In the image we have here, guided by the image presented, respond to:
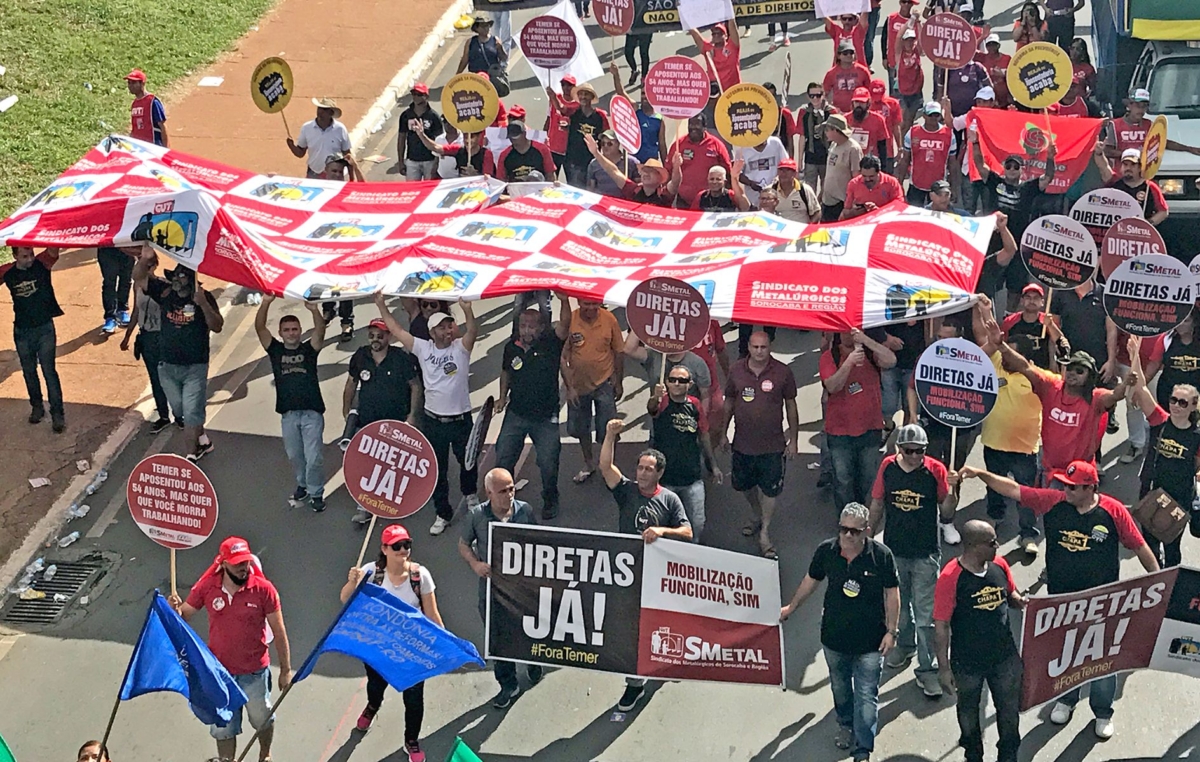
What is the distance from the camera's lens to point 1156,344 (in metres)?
11.5

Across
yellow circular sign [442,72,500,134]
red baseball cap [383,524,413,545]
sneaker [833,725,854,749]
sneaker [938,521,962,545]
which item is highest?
yellow circular sign [442,72,500,134]

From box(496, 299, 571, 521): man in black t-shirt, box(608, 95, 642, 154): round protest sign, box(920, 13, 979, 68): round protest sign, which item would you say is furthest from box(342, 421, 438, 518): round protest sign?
box(920, 13, 979, 68): round protest sign

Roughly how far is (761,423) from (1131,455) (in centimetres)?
366

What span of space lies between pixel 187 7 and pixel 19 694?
632 inches

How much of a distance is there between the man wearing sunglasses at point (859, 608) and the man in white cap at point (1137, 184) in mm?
6536

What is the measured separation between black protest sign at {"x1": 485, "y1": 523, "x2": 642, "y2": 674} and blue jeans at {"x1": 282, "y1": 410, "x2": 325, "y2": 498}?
3198mm

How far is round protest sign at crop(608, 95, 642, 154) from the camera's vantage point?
1544cm

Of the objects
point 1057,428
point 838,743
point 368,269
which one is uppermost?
point 368,269

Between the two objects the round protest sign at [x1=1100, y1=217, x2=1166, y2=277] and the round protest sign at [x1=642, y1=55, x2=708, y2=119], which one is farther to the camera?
the round protest sign at [x1=642, y1=55, x2=708, y2=119]

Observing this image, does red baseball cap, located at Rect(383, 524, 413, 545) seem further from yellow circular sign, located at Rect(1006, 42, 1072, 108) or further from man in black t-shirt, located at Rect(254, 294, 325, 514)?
yellow circular sign, located at Rect(1006, 42, 1072, 108)

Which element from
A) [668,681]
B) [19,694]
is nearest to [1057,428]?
[668,681]

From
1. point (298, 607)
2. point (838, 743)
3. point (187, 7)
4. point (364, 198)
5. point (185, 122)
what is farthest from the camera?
point (187, 7)

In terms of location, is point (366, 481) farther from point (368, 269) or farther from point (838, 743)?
point (838, 743)

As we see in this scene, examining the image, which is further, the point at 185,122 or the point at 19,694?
the point at 185,122
